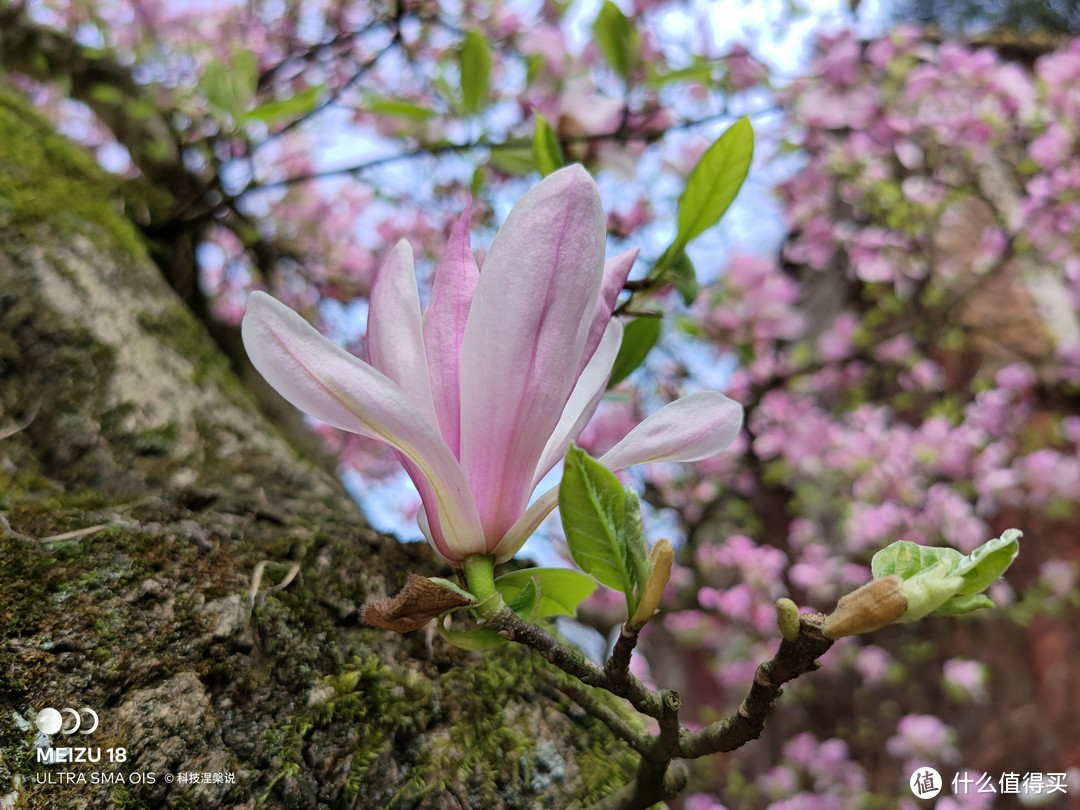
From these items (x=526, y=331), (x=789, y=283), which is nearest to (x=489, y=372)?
(x=526, y=331)

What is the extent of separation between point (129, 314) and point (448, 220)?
122 centimetres

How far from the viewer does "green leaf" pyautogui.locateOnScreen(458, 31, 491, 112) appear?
2.87ft

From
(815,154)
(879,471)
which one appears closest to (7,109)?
(815,154)

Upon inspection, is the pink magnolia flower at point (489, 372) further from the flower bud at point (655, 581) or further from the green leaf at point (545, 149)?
the green leaf at point (545, 149)

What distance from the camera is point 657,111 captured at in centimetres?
112

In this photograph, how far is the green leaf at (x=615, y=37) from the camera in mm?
908

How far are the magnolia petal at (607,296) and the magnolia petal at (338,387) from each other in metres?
0.10

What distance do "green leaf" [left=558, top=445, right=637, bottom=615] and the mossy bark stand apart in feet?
0.76

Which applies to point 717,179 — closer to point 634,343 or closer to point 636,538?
point 634,343

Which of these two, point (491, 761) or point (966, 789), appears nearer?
point (491, 761)

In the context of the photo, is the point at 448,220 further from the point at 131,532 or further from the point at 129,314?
the point at 131,532

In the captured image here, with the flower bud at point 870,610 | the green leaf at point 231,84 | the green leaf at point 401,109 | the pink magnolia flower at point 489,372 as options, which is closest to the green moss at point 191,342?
the green leaf at point 231,84

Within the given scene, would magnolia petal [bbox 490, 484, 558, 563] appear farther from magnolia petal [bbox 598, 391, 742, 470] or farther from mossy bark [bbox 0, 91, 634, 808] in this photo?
mossy bark [bbox 0, 91, 634, 808]

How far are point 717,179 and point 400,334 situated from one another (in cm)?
32
